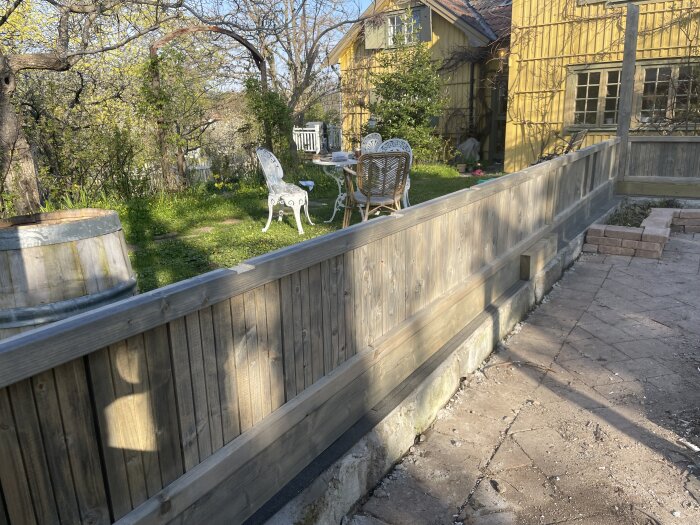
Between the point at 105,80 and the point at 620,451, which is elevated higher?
the point at 105,80

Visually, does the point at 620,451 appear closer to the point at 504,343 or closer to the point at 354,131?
the point at 504,343

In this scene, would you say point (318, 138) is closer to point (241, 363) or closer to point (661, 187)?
point (661, 187)

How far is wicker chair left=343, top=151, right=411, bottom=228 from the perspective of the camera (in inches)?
246

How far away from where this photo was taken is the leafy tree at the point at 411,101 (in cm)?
1354

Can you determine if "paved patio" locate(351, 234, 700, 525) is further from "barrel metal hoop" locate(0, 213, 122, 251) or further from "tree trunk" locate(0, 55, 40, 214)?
"tree trunk" locate(0, 55, 40, 214)

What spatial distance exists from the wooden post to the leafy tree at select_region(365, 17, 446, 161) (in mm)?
5275

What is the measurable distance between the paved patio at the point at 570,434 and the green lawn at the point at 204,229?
2.82 m

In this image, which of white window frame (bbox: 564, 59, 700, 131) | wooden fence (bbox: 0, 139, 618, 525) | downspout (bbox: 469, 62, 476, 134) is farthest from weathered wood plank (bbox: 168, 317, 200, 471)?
downspout (bbox: 469, 62, 476, 134)

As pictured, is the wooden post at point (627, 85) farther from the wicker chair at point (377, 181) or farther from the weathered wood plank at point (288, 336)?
the weathered wood plank at point (288, 336)

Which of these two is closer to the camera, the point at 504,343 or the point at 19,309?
the point at 19,309

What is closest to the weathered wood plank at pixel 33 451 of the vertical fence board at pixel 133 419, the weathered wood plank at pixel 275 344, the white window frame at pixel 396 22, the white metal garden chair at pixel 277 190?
the vertical fence board at pixel 133 419

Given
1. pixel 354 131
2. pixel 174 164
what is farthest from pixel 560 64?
pixel 174 164

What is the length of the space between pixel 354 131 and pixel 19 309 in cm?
1682

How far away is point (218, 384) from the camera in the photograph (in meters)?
1.78
